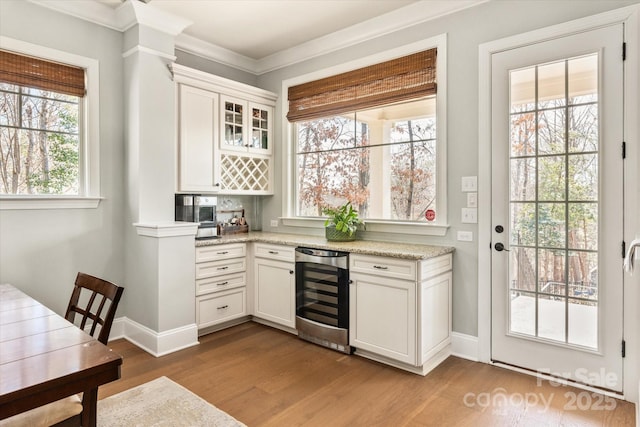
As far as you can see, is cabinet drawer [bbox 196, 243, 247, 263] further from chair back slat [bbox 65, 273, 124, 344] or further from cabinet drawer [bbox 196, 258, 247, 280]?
chair back slat [bbox 65, 273, 124, 344]

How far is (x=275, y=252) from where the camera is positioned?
369cm

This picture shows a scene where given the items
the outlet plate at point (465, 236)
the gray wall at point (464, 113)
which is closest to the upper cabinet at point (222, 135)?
the gray wall at point (464, 113)

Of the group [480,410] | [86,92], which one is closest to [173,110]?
[86,92]

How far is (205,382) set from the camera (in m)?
2.66

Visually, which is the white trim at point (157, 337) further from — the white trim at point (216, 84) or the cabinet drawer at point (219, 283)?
the white trim at point (216, 84)

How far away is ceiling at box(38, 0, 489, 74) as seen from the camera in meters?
3.23

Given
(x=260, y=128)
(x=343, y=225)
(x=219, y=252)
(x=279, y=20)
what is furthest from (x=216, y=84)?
(x=343, y=225)

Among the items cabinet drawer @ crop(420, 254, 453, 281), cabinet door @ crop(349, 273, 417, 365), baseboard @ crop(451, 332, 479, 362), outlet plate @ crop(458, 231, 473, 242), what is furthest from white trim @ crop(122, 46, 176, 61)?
baseboard @ crop(451, 332, 479, 362)

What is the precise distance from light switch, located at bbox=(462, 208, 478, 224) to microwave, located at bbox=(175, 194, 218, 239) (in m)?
2.34

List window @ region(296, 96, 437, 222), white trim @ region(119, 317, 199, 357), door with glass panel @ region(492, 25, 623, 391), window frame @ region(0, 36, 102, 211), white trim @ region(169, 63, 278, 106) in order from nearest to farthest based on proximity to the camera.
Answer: door with glass panel @ region(492, 25, 623, 391) < white trim @ region(119, 317, 199, 357) < window frame @ region(0, 36, 102, 211) < window @ region(296, 96, 437, 222) < white trim @ region(169, 63, 278, 106)

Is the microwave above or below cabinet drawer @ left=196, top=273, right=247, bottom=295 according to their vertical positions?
above

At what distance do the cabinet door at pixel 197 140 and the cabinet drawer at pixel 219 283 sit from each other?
35.4 inches

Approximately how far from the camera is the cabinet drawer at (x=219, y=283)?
11.5ft

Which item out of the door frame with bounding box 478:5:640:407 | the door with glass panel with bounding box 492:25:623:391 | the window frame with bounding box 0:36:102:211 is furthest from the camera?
the window frame with bounding box 0:36:102:211
